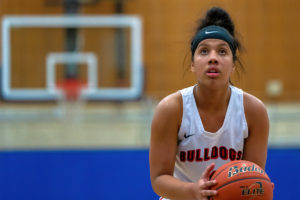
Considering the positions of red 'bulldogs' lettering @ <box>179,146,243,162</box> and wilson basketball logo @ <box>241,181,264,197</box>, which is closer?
wilson basketball logo @ <box>241,181,264,197</box>

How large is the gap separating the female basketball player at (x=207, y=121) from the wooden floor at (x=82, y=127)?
2.01 metres

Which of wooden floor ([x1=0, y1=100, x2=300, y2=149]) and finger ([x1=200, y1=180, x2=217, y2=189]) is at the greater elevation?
finger ([x1=200, y1=180, x2=217, y2=189])

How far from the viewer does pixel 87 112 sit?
16.9 ft

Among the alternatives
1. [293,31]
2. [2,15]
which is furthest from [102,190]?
[293,31]

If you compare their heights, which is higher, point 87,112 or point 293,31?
point 293,31

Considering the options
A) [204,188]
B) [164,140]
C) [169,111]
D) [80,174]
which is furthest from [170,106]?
[80,174]

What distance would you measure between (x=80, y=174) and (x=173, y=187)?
212 centimetres

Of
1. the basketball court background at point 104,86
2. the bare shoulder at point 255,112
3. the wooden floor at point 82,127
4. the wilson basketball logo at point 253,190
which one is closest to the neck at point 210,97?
the bare shoulder at point 255,112

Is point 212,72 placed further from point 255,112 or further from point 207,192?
point 207,192

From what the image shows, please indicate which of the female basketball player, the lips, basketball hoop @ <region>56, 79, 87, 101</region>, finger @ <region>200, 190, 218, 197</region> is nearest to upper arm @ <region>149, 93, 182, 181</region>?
the female basketball player

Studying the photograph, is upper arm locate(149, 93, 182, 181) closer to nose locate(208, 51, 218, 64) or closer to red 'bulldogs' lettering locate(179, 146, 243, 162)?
red 'bulldogs' lettering locate(179, 146, 243, 162)

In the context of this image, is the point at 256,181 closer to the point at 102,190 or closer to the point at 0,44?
the point at 102,190

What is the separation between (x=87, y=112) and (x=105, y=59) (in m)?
0.73

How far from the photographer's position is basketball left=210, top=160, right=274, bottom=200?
5.74 feet
